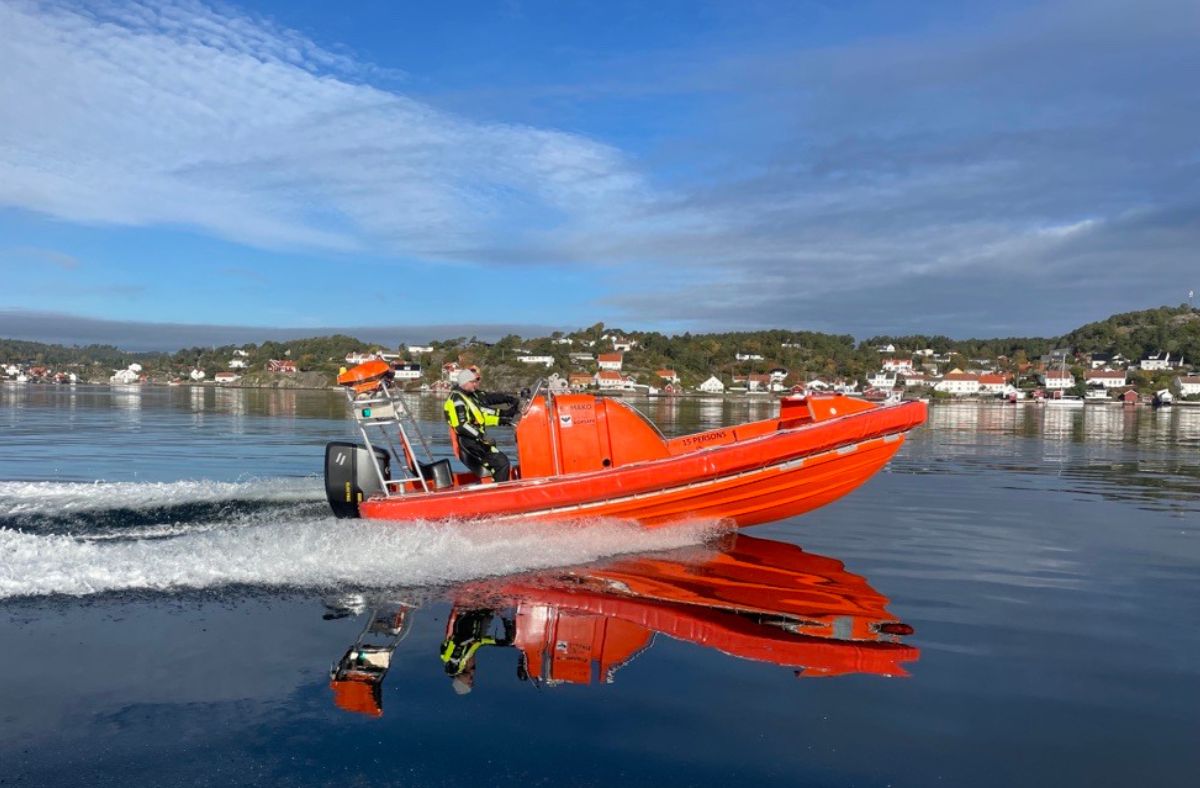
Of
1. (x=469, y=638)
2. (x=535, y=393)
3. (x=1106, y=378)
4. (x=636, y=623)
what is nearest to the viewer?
(x=469, y=638)

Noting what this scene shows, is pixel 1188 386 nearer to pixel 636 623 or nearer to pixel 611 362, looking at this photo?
pixel 611 362

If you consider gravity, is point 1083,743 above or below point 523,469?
below

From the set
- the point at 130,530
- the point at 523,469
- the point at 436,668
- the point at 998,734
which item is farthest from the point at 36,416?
the point at 998,734

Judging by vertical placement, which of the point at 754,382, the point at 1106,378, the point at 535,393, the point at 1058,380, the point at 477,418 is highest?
the point at 1106,378

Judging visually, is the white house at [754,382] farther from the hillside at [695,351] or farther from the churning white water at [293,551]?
the churning white water at [293,551]

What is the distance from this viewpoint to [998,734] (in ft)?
12.3

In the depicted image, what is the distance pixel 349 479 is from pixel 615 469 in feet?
7.70

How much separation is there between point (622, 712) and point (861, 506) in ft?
24.2


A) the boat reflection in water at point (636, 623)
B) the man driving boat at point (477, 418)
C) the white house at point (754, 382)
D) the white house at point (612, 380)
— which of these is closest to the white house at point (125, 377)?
the white house at point (612, 380)

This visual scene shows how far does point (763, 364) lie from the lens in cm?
11150

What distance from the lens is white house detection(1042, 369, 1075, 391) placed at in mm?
91019

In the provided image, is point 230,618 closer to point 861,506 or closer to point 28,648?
point 28,648

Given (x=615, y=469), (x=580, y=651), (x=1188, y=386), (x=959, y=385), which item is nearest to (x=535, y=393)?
(x=615, y=469)

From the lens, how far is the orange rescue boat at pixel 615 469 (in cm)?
736
